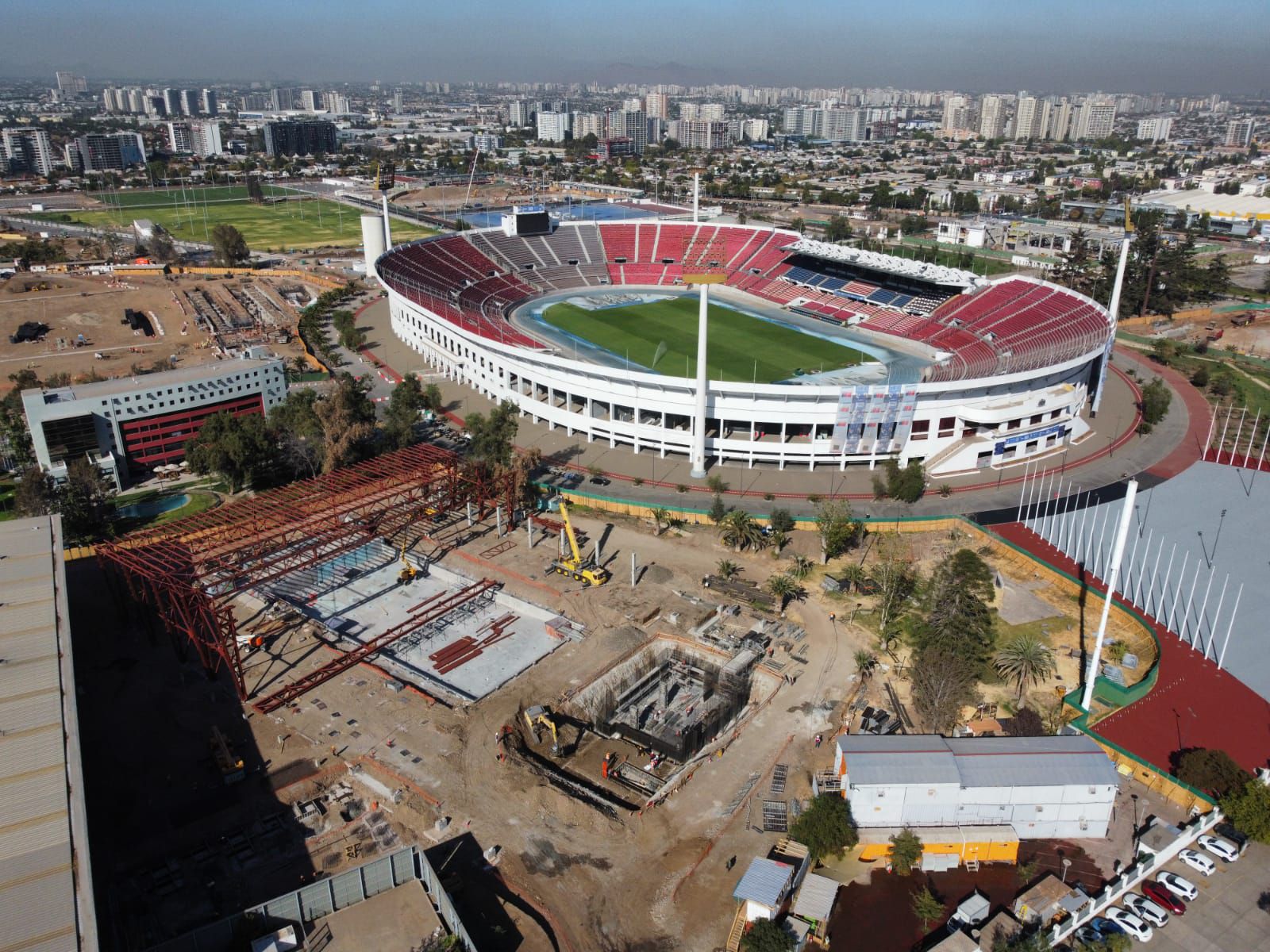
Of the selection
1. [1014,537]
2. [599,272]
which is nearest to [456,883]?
[1014,537]

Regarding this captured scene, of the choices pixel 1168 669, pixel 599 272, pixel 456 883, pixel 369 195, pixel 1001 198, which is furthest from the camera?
pixel 369 195

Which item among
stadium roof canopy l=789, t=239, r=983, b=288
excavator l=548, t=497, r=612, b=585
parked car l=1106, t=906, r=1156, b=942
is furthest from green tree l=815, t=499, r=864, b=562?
stadium roof canopy l=789, t=239, r=983, b=288

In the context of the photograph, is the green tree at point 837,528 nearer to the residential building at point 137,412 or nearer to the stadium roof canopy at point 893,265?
the stadium roof canopy at point 893,265

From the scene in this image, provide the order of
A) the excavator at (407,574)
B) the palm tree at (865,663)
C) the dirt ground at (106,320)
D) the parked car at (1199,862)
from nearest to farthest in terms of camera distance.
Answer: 1. the parked car at (1199,862)
2. the palm tree at (865,663)
3. the excavator at (407,574)
4. the dirt ground at (106,320)

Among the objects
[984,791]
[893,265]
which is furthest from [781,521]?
[893,265]

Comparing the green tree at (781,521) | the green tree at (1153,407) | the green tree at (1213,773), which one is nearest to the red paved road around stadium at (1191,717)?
the green tree at (1213,773)

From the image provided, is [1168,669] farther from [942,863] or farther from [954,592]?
[942,863]
